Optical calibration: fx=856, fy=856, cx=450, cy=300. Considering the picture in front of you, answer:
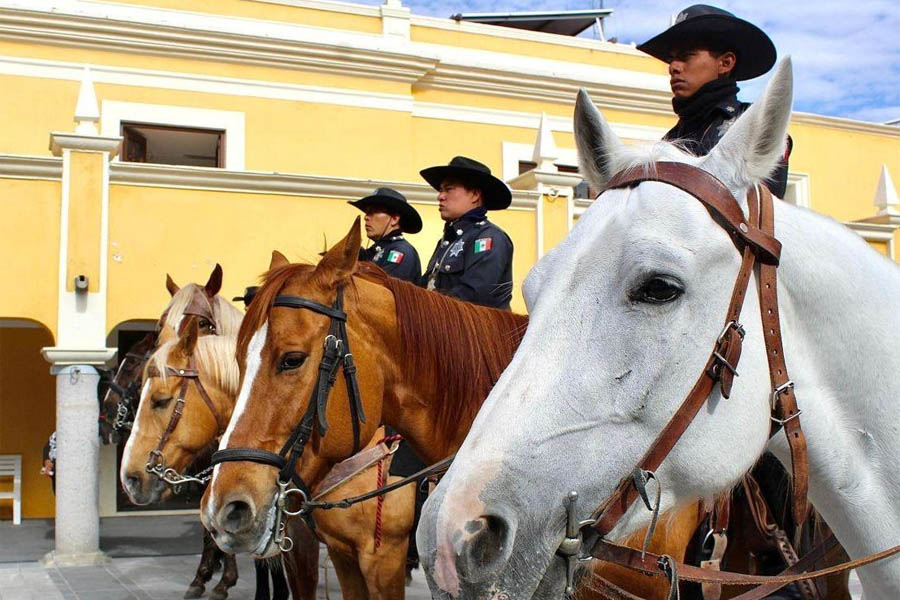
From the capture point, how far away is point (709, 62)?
2.62 m

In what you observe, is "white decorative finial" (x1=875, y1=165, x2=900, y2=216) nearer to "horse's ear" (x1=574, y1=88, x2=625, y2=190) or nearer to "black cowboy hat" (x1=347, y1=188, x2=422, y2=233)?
"black cowboy hat" (x1=347, y1=188, x2=422, y2=233)

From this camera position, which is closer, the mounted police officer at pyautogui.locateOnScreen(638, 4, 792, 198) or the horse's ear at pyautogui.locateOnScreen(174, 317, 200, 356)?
the mounted police officer at pyautogui.locateOnScreen(638, 4, 792, 198)

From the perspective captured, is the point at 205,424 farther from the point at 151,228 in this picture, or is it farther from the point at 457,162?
the point at 151,228

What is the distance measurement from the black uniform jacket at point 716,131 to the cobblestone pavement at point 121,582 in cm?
577

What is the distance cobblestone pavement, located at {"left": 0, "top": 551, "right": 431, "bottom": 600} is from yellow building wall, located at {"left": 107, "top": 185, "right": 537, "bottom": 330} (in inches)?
102

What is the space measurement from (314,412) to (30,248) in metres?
6.94

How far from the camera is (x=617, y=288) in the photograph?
5.48 ft

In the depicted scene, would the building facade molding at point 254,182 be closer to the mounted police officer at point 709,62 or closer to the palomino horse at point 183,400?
the palomino horse at point 183,400

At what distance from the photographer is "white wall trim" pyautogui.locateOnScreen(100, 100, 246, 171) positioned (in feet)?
39.8

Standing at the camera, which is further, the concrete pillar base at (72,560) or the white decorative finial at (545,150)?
the white decorative finial at (545,150)

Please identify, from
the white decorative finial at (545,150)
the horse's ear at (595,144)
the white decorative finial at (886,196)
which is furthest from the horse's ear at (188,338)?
the white decorative finial at (886,196)

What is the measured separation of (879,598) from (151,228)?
8833 millimetres

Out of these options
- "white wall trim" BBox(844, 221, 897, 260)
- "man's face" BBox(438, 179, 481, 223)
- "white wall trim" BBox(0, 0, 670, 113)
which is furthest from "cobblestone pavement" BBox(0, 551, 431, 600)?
"white wall trim" BBox(844, 221, 897, 260)

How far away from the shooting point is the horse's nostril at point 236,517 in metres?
3.27
